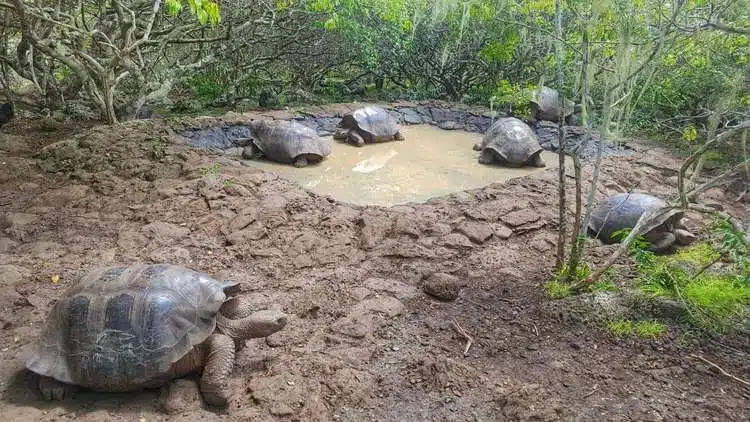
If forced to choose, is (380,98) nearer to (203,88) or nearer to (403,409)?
(203,88)

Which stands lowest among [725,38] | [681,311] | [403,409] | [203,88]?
[203,88]

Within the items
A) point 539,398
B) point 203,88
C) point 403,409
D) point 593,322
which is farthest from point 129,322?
point 203,88

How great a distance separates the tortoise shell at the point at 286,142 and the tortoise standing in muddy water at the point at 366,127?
1.30 metres

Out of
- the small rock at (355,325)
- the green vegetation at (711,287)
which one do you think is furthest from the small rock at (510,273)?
the small rock at (355,325)

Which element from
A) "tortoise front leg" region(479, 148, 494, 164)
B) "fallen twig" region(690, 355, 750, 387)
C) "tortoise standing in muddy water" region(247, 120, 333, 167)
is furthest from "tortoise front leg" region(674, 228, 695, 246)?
"tortoise standing in muddy water" region(247, 120, 333, 167)

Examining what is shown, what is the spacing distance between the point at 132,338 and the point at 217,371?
0.48 m

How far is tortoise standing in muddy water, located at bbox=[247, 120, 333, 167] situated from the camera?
7.29 meters

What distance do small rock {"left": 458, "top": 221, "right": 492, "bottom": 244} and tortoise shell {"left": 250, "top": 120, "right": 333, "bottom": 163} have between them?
2.97 m

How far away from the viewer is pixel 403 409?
2.86 metres

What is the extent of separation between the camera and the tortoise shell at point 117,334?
2.68 meters

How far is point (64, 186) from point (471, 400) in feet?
16.2

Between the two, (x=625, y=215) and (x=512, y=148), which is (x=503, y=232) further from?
(x=512, y=148)

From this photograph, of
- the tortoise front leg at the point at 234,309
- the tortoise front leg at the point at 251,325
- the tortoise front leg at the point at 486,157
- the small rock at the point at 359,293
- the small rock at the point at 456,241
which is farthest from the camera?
the tortoise front leg at the point at 486,157

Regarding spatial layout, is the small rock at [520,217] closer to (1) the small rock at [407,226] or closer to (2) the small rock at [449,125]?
(1) the small rock at [407,226]
